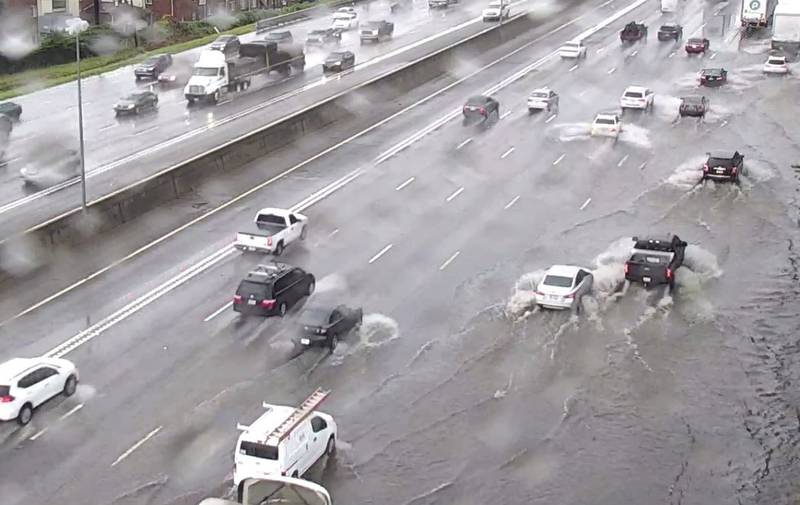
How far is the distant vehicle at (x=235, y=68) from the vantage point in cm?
7194

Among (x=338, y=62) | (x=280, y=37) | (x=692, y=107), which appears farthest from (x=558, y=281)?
(x=280, y=37)

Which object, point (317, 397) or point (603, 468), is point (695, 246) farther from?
point (317, 397)

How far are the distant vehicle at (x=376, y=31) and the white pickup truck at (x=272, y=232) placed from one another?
46.4 m

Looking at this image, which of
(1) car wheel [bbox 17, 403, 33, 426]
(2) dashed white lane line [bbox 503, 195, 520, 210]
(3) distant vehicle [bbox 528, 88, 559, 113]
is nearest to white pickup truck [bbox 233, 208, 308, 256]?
(2) dashed white lane line [bbox 503, 195, 520, 210]

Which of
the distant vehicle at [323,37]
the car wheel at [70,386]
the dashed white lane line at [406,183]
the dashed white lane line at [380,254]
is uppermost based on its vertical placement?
the car wheel at [70,386]

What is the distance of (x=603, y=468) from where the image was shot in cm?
3045

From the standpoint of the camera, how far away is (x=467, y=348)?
3756cm

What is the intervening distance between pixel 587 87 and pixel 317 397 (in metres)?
50.4

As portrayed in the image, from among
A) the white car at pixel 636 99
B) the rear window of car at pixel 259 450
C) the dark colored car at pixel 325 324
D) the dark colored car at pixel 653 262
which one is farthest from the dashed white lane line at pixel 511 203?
the rear window of car at pixel 259 450

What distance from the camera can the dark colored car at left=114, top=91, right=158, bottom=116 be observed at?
68.8 m

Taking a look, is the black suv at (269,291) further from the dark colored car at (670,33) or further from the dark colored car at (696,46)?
the dark colored car at (670,33)

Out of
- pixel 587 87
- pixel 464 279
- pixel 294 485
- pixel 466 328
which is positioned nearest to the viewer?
pixel 294 485

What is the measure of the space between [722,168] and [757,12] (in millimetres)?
39570

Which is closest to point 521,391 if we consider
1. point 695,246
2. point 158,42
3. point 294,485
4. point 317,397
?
point 317,397
